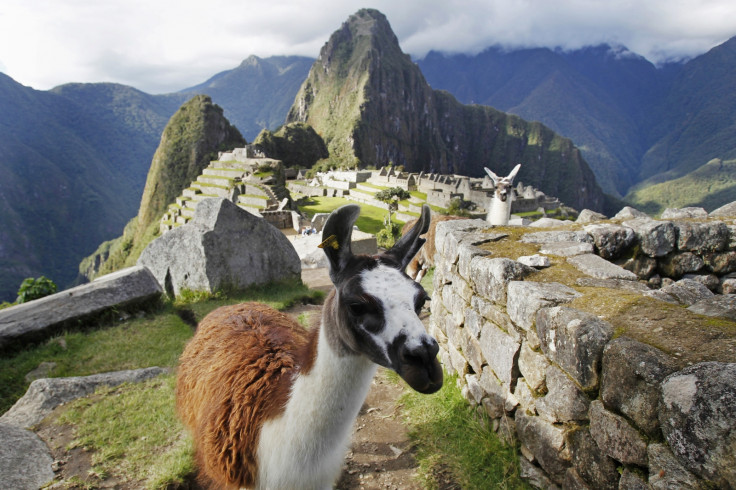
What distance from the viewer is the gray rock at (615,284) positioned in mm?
2840

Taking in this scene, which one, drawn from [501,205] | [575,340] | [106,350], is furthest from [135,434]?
[501,205]

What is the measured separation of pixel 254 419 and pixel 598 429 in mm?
2095

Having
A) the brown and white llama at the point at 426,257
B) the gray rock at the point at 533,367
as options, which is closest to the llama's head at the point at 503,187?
the brown and white llama at the point at 426,257

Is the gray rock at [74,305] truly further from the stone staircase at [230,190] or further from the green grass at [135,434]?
the stone staircase at [230,190]

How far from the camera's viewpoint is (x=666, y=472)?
167 centimetres

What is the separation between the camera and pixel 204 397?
280 centimetres

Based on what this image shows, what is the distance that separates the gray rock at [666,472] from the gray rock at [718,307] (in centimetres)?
98

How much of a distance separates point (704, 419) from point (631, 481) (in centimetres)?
66

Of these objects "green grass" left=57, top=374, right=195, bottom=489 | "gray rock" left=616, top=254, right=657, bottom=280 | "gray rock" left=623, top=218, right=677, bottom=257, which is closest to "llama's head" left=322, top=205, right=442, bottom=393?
"green grass" left=57, top=374, right=195, bottom=489

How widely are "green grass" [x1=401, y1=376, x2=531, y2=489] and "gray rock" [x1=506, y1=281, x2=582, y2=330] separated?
114 centimetres

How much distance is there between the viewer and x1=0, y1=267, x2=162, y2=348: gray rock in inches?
215

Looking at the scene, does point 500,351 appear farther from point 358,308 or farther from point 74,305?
point 74,305

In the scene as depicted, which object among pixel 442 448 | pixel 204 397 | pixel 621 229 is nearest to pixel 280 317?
pixel 204 397

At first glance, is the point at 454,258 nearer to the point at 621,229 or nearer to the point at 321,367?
the point at 621,229
